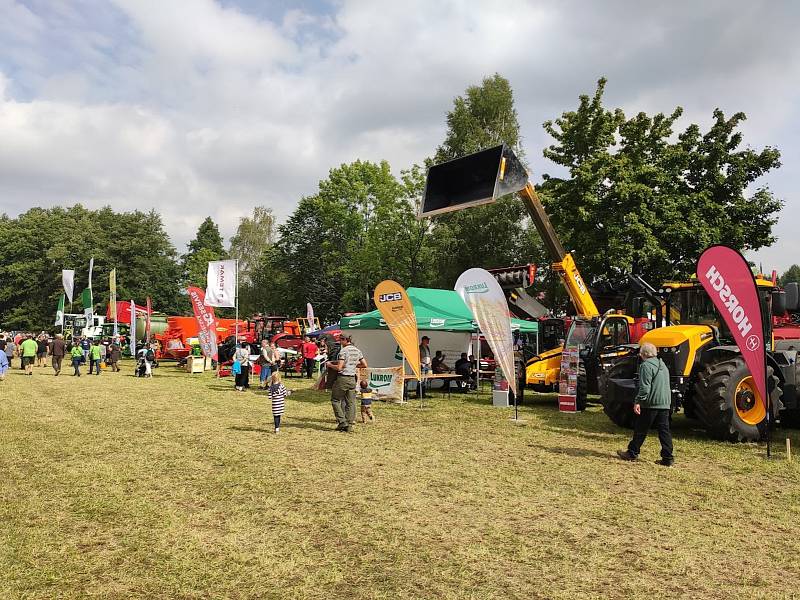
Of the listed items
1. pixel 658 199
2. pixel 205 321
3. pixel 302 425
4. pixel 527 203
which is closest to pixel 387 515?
pixel 302 425

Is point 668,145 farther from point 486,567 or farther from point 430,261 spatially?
point 486,567

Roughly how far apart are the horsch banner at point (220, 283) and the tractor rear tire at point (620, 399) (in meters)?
13.0

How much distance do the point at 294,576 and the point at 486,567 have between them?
135 centimetres

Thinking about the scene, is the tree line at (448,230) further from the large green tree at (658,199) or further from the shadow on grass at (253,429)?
the shadow on grass at (253,429)

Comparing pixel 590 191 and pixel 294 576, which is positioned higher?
pixel 590 191

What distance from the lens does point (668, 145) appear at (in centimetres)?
2336

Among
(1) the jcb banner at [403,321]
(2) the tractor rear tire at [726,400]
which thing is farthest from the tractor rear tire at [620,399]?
(1) the jcb banner at [403,321]

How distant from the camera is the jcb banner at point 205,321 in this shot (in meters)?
19.6

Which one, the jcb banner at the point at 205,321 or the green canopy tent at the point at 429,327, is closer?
the green canopy tent at the point at 429,327

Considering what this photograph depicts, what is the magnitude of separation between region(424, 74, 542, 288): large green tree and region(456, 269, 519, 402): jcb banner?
21017 mm

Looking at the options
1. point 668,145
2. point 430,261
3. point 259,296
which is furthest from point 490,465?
point 259,296

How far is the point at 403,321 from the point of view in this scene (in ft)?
44.0

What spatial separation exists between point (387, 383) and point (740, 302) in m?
7.66

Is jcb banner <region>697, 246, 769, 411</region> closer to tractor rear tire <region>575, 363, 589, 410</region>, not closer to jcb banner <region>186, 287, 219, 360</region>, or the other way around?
tractor rear tire <region>575, 363, 589, 410</region>
